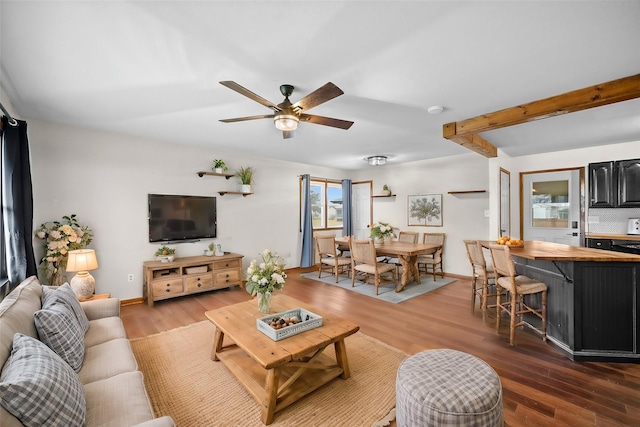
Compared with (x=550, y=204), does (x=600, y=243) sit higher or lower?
lower

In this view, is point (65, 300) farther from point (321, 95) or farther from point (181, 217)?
point (181, 217)

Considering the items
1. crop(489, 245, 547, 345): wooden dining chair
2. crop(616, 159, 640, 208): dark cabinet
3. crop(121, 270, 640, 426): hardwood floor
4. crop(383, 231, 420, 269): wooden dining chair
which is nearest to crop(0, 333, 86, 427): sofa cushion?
crop(121, 270, 640, 426): hardwood floor

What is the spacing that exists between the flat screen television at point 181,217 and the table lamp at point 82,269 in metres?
1.15

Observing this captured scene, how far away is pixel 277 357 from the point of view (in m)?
1.77

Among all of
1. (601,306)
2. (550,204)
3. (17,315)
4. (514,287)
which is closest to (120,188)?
(17,315)

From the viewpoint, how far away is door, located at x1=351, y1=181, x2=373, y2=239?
24.3ft

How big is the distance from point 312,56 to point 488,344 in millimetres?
3145

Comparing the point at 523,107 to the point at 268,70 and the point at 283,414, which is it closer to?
the point at 268,70

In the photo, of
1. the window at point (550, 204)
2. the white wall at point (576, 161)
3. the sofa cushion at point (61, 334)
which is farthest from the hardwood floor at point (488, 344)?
the white wall at point (576, 161)

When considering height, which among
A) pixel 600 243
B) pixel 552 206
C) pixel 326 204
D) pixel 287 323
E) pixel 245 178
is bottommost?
pixel 287 323

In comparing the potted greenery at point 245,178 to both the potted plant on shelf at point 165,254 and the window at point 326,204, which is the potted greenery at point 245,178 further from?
the window at point 326,204

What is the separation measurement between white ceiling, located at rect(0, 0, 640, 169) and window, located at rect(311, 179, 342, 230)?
364cm

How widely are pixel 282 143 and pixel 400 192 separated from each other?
11.1ft

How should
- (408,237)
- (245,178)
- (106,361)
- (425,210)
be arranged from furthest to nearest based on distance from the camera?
(425,210), (408,237), (245,178), (106,361)
